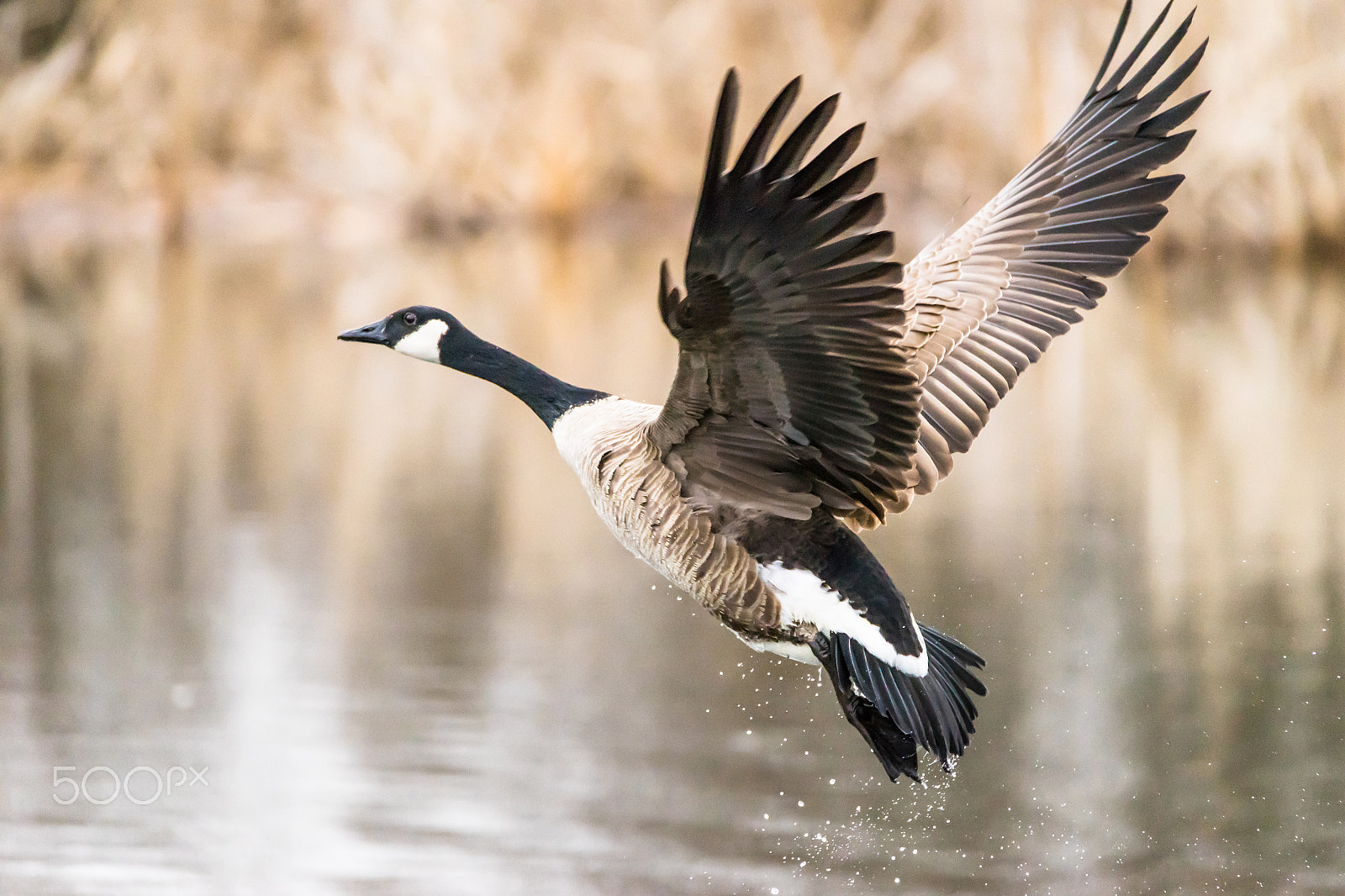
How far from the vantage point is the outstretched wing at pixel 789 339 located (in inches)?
155

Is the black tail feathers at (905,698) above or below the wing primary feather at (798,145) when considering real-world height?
below

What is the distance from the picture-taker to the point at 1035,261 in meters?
5.80

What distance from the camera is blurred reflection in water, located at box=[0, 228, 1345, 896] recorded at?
24.2ft

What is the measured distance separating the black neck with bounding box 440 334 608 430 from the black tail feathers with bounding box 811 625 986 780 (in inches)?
41.4

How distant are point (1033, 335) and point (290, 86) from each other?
21.3m

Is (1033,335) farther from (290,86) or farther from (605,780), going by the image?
(290,86)

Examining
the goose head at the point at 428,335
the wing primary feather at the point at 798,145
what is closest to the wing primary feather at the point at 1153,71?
the wing primary feather at the point at 798,145

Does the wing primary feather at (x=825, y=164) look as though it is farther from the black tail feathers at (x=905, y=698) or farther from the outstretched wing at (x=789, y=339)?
the black tail feathers at (x=905, y=698)

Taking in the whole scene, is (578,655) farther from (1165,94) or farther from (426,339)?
(1165,94)

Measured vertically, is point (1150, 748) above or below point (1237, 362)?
below

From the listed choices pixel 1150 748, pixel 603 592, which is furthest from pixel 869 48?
pixel 1150 748

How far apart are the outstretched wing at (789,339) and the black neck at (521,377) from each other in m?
0.61

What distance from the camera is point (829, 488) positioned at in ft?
16.1

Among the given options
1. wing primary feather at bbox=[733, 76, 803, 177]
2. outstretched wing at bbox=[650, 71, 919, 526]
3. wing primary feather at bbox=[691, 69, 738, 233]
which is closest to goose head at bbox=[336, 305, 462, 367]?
outstretched wing at bbox=[650, 71, 919, 526]
